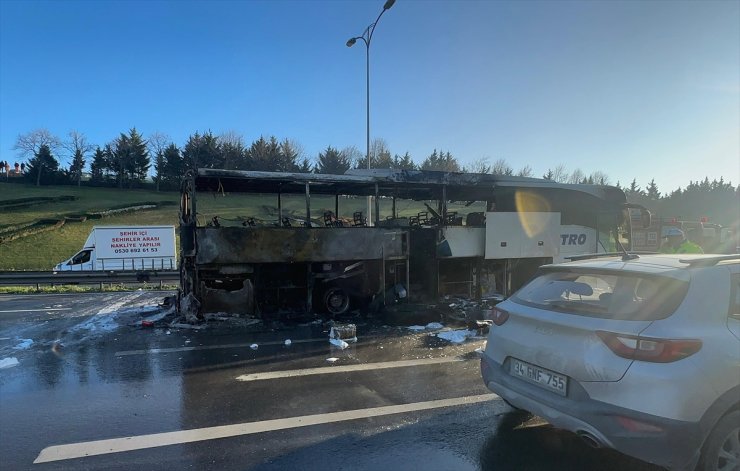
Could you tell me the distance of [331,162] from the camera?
71750 millimetres

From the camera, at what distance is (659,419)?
9.51ft

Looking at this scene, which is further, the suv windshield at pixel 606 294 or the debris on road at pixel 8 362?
the debris on road at pixel 8 362

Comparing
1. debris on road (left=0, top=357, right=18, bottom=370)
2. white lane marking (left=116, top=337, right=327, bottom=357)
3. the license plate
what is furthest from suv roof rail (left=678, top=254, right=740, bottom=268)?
debris on road (left=0, top=357, right=18, bottom=370)

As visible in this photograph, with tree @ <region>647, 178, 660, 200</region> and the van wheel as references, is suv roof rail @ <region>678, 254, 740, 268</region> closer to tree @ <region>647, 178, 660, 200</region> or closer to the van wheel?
the van wheel

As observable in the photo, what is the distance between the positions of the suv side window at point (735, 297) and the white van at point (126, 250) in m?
28.0

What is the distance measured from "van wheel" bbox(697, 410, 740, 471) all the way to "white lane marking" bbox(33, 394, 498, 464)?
226 centimetres

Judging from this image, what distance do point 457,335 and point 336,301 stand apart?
326 cm

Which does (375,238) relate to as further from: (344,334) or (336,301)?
(344,334)

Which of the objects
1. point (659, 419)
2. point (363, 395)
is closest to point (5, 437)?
point (363, 395)

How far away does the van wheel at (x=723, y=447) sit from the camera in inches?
117

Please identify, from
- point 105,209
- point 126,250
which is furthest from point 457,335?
point 105,209

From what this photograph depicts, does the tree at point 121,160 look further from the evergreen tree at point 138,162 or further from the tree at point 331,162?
the tree at point 331,162

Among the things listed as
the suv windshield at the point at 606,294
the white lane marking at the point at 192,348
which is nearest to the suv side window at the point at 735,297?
the suv windshield at the point at 606,294

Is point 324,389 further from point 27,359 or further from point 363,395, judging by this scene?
point 27,359
